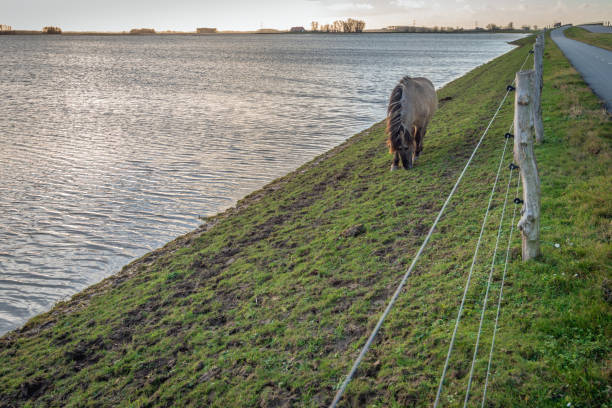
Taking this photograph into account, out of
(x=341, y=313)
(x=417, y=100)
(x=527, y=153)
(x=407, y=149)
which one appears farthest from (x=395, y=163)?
(x=341, y=313)

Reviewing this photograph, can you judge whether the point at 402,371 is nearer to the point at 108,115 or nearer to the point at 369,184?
the point at 369,184

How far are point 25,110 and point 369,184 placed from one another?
93.6 feet

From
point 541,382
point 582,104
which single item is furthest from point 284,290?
point 582,104

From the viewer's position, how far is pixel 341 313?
618 cm

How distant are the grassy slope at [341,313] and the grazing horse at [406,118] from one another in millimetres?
1327

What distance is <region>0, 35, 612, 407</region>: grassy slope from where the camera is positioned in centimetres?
454

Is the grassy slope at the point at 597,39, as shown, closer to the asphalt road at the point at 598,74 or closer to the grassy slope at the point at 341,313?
the asphalt road at the point at 598,74

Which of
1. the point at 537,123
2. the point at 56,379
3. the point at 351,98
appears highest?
the point at 351,98

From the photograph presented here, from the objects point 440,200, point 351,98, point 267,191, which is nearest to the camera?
point 440,200

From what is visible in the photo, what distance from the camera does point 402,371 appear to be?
4.67 m

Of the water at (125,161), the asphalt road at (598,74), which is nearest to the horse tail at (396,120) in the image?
the water at (125,161)

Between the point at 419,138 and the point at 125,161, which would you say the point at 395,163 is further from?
the point at 125,161

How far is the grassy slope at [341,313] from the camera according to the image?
4.54 m

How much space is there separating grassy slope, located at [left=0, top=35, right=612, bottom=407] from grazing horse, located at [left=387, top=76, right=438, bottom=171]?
1327 millimetres
